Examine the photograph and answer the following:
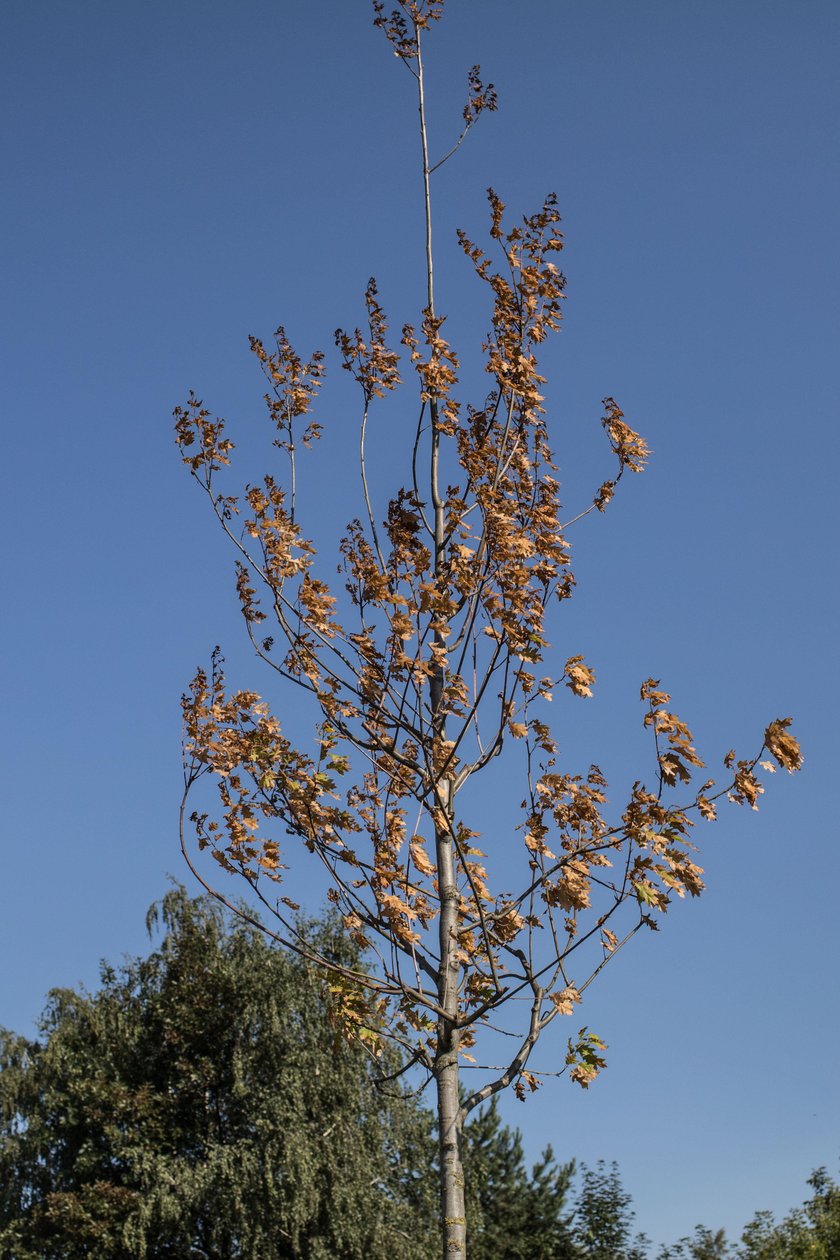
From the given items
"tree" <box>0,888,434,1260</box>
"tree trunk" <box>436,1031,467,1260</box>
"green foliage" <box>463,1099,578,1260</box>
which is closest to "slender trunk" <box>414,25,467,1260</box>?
"tree trunk" <box>436,1031,467,1260</box>

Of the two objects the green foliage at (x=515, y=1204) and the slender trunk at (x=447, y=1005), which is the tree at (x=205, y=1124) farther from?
the slender trunk at (x=447, y=1005)

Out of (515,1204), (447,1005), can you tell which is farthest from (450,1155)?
(515,1204)

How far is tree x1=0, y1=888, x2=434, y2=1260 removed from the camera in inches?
807

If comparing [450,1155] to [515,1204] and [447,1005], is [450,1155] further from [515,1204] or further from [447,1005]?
[515,1204]

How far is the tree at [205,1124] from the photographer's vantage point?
20.5m

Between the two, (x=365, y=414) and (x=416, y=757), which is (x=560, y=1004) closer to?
(x=416, y=757)

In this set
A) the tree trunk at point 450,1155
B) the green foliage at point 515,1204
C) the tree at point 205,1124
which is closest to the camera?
the tree trunk at point 450,1155

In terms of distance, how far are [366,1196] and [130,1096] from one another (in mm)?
5043

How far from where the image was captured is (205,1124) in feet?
75.0

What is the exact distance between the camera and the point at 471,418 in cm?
627

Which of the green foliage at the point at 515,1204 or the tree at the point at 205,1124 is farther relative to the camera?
the green foliage at the point at 515,1204

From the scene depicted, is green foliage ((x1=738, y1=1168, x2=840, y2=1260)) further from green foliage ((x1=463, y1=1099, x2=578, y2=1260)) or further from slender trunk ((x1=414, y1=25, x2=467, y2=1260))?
slender trunk ((x1=414, y1=25, x2=467, y2=1260))

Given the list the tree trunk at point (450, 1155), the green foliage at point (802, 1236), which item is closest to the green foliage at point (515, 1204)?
the green foliage at point (802, 1236)

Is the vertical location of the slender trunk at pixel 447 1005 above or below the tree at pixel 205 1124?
below
